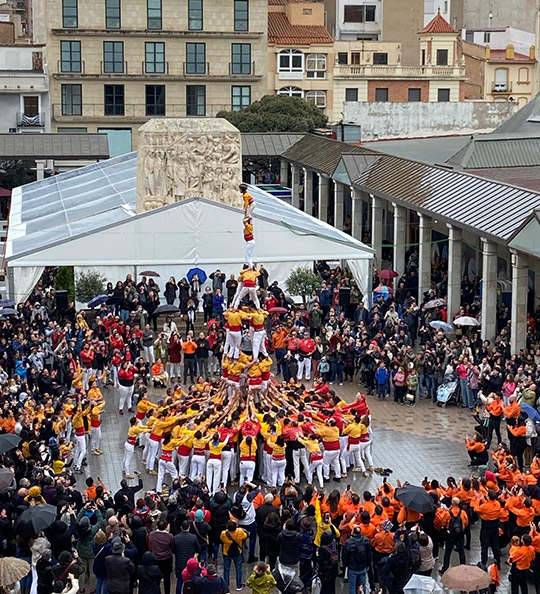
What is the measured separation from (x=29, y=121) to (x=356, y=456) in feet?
195

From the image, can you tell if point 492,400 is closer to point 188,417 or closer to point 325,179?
point 188,417

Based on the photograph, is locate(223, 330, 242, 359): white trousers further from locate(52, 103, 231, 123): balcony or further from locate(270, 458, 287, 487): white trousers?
locate(52, 103, 231, 123): balcony

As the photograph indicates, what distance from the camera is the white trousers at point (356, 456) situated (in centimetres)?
2453

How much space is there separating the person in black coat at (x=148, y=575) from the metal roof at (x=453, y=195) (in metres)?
16.1

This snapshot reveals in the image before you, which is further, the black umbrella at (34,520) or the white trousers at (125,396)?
the white trousers at (125,396)

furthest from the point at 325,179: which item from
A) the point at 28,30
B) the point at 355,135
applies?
the point at 28,30

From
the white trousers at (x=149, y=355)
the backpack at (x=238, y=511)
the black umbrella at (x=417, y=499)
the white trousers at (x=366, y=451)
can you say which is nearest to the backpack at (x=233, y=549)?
the backpack at (x=238, y=511)

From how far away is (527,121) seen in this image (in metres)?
53.0

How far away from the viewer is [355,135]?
66812 mm

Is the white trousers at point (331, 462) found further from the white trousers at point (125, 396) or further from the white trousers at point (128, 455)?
the white trousers at point (125, 396)

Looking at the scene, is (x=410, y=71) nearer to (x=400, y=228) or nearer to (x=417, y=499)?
(x=400, y=228)

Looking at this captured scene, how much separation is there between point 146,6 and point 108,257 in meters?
47.8

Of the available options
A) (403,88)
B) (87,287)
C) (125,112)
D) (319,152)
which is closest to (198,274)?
(87,287)

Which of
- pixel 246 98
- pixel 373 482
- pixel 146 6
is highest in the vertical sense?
pixel 146 6
